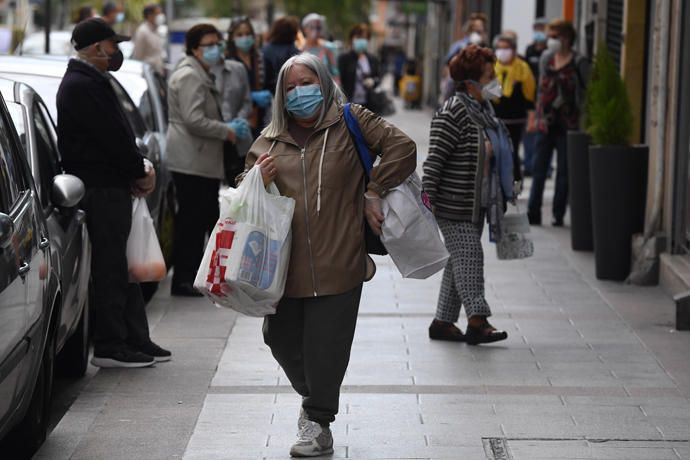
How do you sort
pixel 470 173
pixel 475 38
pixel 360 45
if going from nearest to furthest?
pixel 470 173, pixel 475 38, pixel 360 45

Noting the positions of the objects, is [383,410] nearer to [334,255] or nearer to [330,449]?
[330,449]

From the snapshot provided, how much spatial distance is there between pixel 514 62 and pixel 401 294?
5.97 m

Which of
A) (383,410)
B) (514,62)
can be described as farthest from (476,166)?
(514,62)

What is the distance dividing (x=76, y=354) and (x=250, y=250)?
89.6 inches

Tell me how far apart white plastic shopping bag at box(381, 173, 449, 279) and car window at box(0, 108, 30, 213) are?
148 centimetres

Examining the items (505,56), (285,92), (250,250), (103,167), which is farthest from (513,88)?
(250,250)

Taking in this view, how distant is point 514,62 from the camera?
16.1 meters

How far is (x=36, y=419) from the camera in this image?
6.12 metres

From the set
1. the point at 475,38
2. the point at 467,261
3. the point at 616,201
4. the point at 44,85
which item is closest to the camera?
the point at 467,261

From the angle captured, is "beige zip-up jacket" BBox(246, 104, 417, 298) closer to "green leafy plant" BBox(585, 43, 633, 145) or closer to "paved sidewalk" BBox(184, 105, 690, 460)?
"paved sidewalk" BBox(184, 105, 690, 460)

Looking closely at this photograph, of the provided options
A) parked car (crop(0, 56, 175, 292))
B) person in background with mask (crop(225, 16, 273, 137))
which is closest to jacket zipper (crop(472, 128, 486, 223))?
parked car (crop(0, 56, 175, 292))

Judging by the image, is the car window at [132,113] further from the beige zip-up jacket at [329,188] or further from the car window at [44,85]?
the beige zip-up jacket at [329,188]

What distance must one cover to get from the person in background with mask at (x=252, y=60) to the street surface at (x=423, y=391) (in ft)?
11.4

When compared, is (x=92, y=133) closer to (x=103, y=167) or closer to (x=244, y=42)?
(x=103, y=167)
